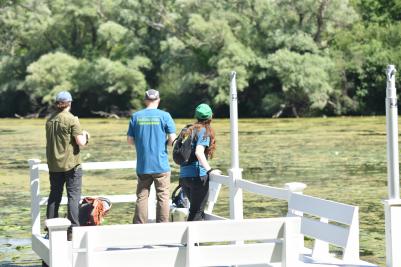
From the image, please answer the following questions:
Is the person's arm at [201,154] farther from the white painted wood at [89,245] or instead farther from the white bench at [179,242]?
the white painted wood at [89,245]

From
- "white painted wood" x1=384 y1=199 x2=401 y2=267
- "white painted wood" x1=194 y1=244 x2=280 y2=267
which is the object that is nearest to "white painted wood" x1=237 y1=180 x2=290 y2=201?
"white painted wood" x1=384 y1=199 x2=401 y2=267

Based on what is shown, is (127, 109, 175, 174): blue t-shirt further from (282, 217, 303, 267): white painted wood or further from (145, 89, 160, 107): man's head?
(282, 217, 303, 267): white painted wood

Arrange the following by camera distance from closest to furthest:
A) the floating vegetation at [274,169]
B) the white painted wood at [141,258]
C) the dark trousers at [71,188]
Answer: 1. the white painted wood at [141,258]
2. the dark trousers at [71,188]
3. the floating vegetation at [274,169]

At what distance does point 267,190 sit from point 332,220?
149 cm

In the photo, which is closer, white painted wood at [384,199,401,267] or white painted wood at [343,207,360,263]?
white painted wood at [343,207,360,263]

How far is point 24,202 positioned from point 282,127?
89.1 feet

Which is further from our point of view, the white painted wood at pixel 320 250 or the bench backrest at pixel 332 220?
the white painted wood at pixel 320 250

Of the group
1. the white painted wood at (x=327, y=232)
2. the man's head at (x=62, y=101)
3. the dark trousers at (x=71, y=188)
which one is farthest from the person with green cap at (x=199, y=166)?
the white painted wood at (x=327, y=232)

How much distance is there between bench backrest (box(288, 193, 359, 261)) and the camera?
23.9 ft

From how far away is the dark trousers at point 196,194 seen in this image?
9789 millimetres

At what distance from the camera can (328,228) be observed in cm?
773

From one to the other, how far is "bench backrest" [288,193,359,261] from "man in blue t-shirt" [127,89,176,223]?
1850mm

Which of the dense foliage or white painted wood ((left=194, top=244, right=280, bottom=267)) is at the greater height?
the dense foliage

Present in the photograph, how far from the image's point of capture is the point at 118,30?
2384 inches
